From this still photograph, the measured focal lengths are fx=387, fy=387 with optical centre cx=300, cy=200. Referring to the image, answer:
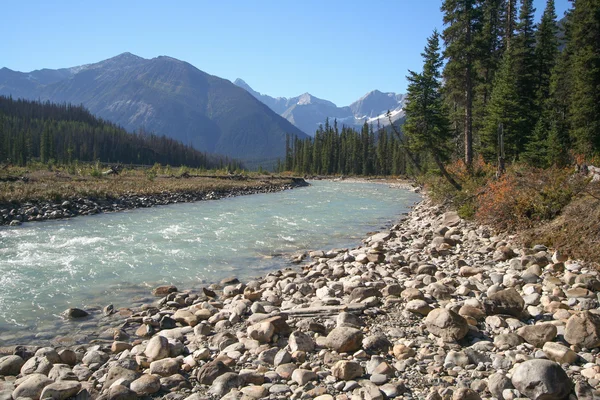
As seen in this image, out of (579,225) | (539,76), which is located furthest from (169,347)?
(539,76)

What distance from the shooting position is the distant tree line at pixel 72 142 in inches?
3622

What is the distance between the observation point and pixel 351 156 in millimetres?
104000

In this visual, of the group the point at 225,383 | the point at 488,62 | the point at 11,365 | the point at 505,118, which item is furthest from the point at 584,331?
the point at 488,62

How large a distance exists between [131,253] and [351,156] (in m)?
94.8

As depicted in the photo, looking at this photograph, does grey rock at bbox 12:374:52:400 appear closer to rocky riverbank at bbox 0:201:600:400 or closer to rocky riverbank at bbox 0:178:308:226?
rocky riverbank at bbox 0:201:600:400

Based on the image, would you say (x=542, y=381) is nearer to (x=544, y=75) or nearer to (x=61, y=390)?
(x=61, y=390)

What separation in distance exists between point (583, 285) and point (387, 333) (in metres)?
3.37

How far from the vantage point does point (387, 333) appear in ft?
17.1

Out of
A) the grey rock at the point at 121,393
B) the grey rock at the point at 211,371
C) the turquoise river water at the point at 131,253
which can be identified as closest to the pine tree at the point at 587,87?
the turquoise river water at the point at 131,253

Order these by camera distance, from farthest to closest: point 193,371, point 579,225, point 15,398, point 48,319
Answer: point 579,225 < point 48,319 < point 193,371 < point 15,398

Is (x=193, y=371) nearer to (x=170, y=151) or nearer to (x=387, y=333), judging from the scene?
(x=387, y=333)

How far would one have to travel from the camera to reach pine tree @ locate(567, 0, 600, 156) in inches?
988

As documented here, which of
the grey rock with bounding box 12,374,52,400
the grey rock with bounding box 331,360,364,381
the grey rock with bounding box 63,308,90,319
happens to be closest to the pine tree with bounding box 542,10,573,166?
the grey rock with bounding box 331,360,364,381

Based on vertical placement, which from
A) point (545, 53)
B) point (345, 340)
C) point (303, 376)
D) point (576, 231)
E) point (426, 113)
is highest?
point (545, 53)
